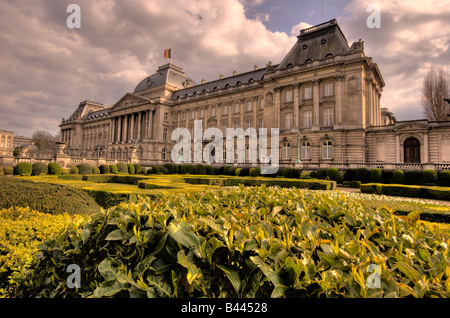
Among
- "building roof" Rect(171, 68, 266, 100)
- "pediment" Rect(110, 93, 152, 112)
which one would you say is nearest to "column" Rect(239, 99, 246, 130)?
"building roof" Rect(171, 68, 266, 100)

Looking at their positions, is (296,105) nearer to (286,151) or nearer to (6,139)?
(286,151)

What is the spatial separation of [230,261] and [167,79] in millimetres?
65141

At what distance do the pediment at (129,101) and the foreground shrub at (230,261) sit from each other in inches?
2378

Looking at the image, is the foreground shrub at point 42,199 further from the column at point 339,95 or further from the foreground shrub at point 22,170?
the column at point 339,95

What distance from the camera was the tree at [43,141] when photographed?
269ft

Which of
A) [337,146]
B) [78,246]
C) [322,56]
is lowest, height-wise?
[78,246]

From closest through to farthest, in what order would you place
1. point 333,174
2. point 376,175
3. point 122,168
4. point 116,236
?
point 116,236, point 376,175, point 333,174, point 122,168

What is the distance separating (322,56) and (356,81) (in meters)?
6.75

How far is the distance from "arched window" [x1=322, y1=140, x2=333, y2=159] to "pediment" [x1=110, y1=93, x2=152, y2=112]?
4270cm

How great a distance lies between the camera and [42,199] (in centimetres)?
592

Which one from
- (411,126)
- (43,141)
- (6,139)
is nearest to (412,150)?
(411,126)

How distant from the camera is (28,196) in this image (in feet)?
19.3
